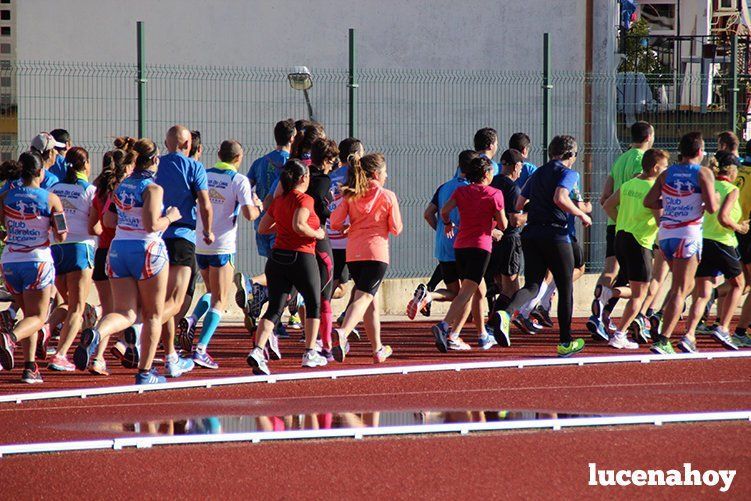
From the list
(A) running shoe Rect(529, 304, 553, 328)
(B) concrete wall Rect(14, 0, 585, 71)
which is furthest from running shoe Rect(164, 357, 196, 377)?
(B) concrete wall Rect(14, 0, 585, 71)

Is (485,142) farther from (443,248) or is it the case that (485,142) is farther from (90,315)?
(90,315)

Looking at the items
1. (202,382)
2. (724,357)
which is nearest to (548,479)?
(202,382)

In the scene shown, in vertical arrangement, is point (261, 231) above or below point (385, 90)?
below

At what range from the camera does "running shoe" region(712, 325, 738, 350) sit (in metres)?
12.1

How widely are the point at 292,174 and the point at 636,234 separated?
354 centimetres

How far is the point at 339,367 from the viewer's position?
11.1m

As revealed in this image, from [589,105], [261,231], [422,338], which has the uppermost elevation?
[589,105]

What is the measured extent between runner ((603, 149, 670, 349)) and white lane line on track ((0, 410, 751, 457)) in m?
3.60

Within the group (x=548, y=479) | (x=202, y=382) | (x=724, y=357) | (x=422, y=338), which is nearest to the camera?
(x=548, y=479)

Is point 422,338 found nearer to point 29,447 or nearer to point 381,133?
point 381,133

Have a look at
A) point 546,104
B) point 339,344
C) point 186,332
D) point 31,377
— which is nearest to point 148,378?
point 31,377

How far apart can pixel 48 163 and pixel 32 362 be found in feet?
7.04

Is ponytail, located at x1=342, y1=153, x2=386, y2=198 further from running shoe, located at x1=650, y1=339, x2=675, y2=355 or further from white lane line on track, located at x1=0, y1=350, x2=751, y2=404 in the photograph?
running shoe, located at x1=650, y1=339, x2=675, y2=355

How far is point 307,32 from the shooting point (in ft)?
73.3
